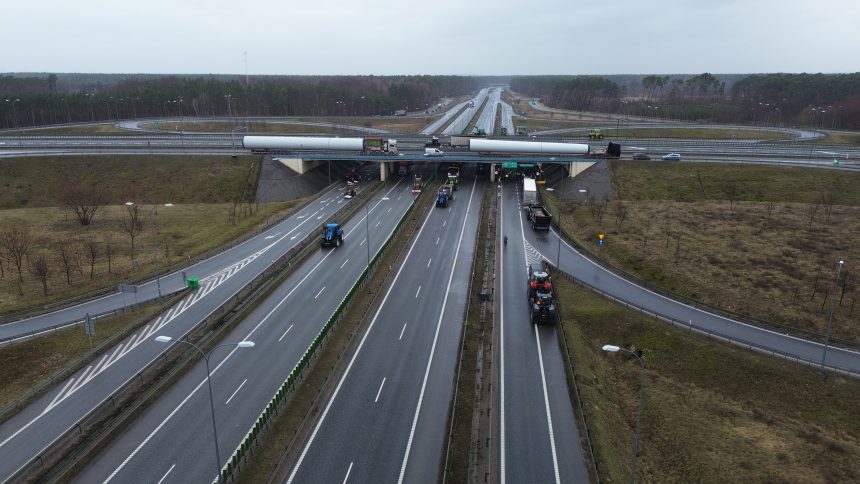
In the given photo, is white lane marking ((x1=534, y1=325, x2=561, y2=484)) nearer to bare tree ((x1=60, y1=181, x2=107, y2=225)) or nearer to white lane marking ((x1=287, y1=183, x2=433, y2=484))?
white lane marking ((x1=287, y1=183, x2=433, y2=484))

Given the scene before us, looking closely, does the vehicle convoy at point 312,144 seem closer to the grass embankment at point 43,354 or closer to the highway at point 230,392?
the highway at point 230,392

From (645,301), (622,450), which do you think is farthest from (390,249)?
(622,450)

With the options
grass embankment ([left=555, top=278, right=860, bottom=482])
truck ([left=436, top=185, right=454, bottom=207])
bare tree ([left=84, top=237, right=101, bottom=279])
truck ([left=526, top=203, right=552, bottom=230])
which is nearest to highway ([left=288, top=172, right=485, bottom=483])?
grass embankment ([left=555, top=278, right=860, bottom=482])

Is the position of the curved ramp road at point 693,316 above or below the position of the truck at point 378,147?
below

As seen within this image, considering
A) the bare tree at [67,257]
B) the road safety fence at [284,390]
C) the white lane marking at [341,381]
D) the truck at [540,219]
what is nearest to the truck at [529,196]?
the truck at [540,219]

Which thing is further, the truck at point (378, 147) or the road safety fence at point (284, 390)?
the truck at point (378, 147)

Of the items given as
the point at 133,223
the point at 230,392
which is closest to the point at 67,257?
the point at 133,223

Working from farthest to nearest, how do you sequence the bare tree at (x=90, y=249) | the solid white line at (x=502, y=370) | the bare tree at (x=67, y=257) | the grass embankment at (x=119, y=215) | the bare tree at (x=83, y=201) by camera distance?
the bare tree at (x=83, y=201), the bare tree at (x=90, y=249), the grass embankment at (x=119, y=215), the bare tree at (x=67, y=257), the solid white line at (x=502, y=370)

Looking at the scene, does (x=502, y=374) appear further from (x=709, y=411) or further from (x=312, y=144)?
(x=312, y=144)
